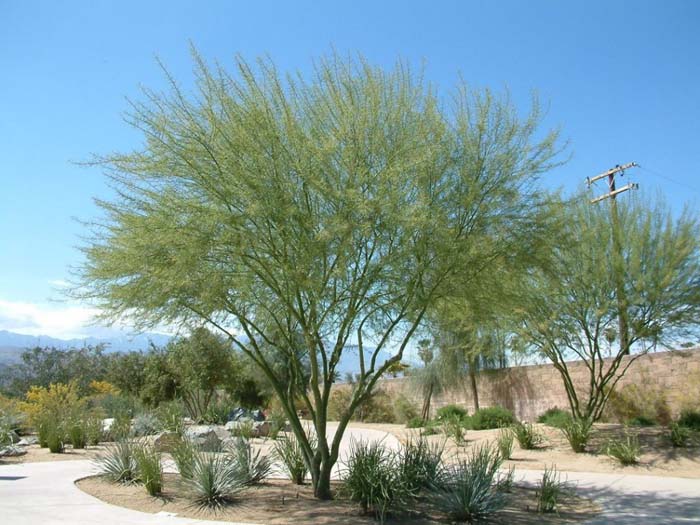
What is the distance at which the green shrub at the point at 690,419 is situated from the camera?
61.9 ft

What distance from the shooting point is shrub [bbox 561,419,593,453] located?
17438 mm

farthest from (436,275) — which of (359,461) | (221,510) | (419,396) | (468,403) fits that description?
(419,396)

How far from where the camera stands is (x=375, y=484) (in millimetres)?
9578

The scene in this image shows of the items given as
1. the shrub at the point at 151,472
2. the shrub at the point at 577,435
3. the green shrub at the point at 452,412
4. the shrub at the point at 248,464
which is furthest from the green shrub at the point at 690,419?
the shrub at the point at 151,472

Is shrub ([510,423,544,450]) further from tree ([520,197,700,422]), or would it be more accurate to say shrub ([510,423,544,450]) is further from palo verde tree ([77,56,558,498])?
palo verde tree ([77,56,558,498])

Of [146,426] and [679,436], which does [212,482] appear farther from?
[679,436]

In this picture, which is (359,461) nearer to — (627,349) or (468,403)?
(627,349)

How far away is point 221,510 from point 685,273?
14.7 m

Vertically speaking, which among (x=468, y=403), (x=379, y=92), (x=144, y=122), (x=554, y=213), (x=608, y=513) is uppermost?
(x=379, y=92)

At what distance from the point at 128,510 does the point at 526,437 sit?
12227mm

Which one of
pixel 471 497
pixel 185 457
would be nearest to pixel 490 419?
pixel 471 497

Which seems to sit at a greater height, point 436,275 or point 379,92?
point 379,92

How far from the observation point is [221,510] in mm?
9781

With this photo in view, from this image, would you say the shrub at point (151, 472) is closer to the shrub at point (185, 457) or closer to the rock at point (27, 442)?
the shrub at point (185, 457)
